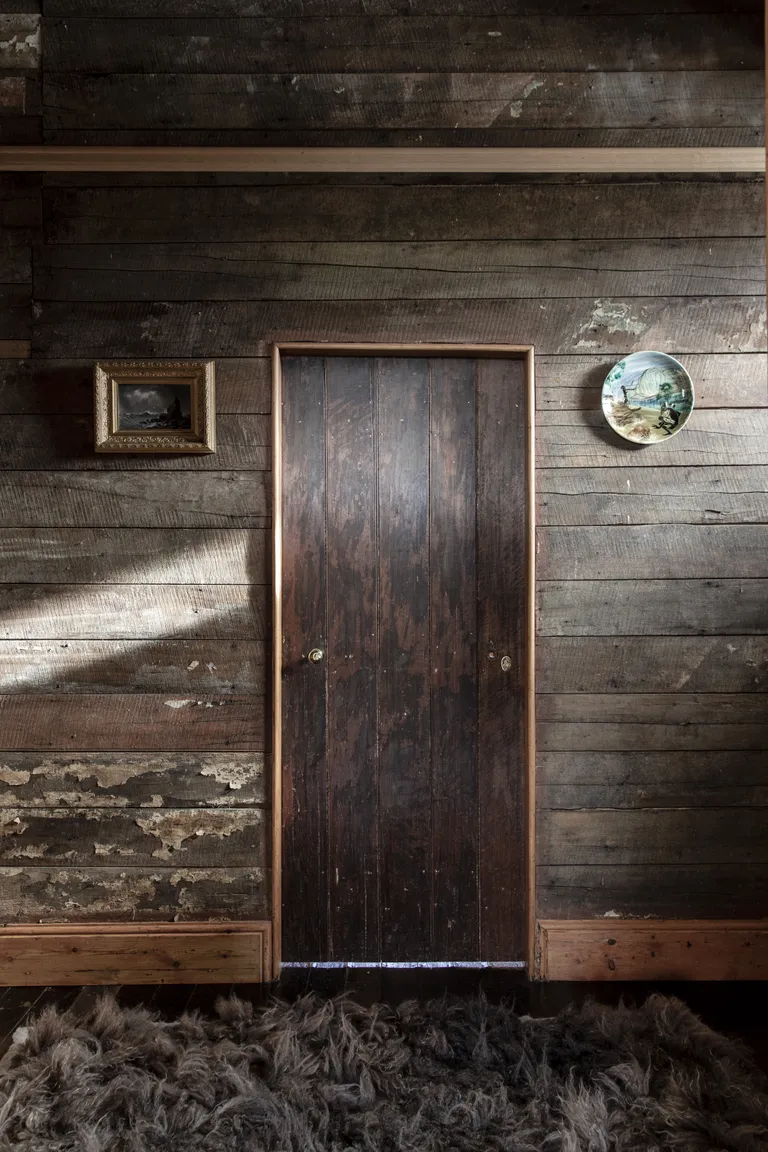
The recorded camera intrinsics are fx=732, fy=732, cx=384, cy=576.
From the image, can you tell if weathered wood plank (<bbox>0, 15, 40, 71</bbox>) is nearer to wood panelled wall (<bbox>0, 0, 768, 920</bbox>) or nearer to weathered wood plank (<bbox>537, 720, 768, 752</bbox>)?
wood panelled wall (<bbox>0, 0, 768, 920</bbox>)

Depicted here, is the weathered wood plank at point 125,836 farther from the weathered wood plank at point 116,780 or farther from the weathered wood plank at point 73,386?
the weathered wood plank at point 73,386

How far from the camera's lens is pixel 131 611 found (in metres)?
2.26

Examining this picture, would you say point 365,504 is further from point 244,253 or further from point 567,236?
point 567,236

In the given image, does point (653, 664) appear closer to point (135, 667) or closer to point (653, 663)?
point (653, 663)

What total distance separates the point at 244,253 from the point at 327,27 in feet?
2.33

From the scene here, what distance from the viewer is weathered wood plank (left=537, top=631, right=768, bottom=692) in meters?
2.28

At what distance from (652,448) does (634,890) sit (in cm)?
137

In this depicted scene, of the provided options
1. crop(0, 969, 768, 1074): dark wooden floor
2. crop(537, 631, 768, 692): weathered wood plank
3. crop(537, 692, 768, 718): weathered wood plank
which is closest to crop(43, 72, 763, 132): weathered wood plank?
crop(537, 631, 768, 692): weathered wood plank

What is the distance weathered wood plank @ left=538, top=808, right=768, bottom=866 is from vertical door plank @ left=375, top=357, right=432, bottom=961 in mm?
401

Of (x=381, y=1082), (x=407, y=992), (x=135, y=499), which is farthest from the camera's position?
(x=135, y=499)

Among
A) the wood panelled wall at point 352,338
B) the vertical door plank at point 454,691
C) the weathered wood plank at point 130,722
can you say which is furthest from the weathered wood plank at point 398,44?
the weathered wood plank at point 130,722

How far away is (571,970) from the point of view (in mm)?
2238

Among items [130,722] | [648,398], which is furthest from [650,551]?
[130,722]

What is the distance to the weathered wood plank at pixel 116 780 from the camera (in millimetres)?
2254
